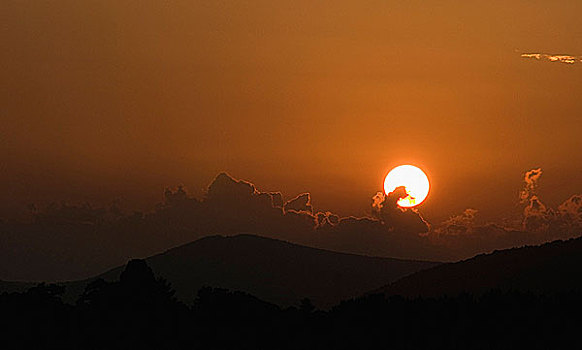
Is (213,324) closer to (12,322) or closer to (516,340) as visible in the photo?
(12,322)

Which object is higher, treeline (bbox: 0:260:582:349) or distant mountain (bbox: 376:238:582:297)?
distant mountain (bbox: 376:238:582:297)

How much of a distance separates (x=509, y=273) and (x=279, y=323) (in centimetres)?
3720

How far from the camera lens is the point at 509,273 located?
3383 inches

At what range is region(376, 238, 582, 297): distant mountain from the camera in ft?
259

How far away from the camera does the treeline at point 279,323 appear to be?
49875 mm

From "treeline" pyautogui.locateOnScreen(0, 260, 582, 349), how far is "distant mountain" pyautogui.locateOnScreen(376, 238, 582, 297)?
21.1 meters

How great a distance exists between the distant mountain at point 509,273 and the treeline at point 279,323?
21.1m

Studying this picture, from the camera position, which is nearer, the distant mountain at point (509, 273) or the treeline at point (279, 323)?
the treeline at point (279, 323)

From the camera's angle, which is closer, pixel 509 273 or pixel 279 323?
pixel 279 323

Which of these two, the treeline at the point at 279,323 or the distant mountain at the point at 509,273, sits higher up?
the distant mountain at the point at 509,273

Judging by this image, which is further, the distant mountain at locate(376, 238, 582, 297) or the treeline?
the distant mountain at locate(376, 238, 582, 297)

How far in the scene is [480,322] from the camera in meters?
51.8

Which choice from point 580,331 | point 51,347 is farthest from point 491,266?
point 51,347

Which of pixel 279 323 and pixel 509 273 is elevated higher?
pixel 509 273
